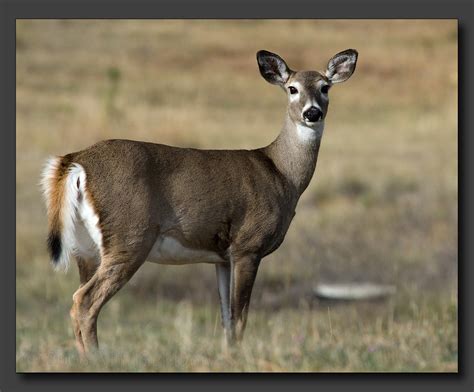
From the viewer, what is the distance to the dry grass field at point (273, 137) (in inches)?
596

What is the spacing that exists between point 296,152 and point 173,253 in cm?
131

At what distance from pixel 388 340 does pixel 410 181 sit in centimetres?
1065

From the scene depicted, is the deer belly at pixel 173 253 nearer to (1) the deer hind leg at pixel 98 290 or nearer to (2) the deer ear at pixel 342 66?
(1) the deer hind leg at pixel 98 290

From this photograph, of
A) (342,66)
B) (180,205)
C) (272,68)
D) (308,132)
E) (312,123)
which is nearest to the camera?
(180,205)

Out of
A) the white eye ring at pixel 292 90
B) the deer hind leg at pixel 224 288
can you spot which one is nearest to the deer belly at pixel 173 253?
the deer hind leg at pixel 224 288

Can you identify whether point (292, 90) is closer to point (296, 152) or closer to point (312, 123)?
point (312, 123)

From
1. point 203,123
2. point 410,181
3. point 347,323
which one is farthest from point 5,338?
point 203,123

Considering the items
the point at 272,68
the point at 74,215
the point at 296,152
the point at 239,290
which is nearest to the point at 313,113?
the point at 296,152

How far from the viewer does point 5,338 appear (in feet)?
30.6

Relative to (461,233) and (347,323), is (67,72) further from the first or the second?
(461,233)

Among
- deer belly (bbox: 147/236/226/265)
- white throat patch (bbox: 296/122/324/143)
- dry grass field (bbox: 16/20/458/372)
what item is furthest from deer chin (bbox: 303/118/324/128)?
dry grass field (bbox: 16/20/458/372)

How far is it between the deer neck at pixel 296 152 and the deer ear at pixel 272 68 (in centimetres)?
29

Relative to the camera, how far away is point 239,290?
9.02m

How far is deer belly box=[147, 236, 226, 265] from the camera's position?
8828mm
